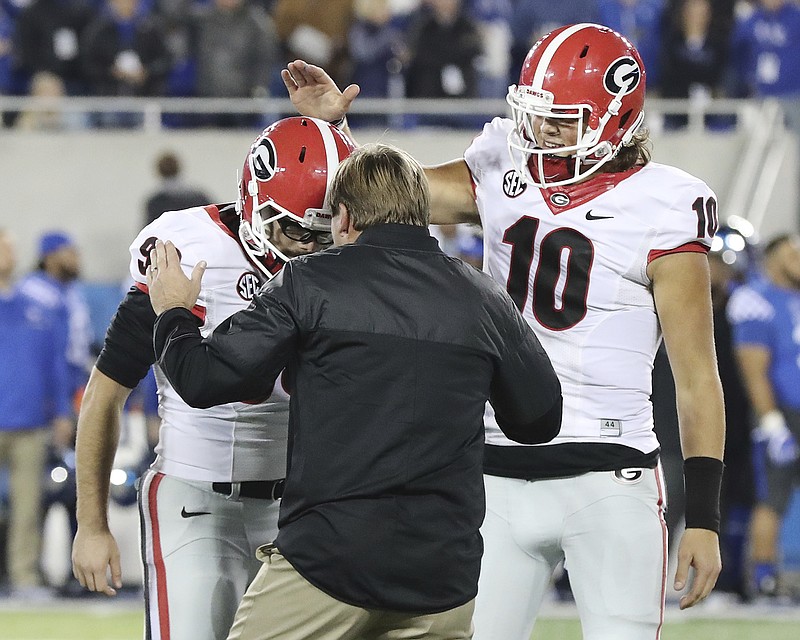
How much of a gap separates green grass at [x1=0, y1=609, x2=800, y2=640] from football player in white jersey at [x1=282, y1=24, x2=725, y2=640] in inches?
126

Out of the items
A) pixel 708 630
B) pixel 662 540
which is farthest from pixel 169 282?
pixel 708 630

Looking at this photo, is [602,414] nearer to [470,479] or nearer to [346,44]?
[470,479]

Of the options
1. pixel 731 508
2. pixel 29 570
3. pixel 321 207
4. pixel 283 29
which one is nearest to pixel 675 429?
pixel 731 508

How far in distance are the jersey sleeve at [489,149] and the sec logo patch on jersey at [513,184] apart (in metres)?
0.06

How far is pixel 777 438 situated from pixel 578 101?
4.48 meters

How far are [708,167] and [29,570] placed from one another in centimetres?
541

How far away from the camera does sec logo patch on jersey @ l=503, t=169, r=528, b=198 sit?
10.5 feet

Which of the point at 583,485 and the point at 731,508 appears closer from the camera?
the point at 583,485

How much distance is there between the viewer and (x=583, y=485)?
122 inches

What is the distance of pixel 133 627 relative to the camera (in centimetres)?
650

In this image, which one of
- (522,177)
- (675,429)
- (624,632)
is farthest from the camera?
(675,429)

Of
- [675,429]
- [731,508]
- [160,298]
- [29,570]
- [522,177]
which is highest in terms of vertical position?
[522,177]

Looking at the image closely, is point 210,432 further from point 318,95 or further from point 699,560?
point 699,560

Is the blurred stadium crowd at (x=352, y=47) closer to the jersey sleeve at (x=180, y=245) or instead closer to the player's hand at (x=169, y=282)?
the jersey sleeve at (x=180, y=245)
